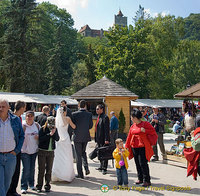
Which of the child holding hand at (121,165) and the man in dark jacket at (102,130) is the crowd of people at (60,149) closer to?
the child holding hand at (121,165)

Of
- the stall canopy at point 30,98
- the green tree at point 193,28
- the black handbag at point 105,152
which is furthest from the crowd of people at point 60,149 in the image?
the green tree at point 193,28

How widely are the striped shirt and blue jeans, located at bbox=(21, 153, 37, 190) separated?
1371mm

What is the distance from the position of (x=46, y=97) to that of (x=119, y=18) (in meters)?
113

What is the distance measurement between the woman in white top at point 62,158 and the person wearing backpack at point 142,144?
1.62m

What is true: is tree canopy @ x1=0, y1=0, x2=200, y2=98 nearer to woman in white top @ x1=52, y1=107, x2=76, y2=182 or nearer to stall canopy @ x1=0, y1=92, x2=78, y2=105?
stall canopy @ x1=0, y1=92, x2=78, y2=105

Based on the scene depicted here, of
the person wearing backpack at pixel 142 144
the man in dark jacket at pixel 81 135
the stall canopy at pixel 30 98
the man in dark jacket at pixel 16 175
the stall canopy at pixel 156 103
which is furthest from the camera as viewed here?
the stall canopy at pixel 156 103

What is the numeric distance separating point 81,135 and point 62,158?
87 centimetres

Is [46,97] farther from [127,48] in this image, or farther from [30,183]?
[30,183]

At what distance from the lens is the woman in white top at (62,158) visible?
20.2 feet

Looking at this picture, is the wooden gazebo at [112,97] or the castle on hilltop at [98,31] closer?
the wooden gazebo at [112,97]

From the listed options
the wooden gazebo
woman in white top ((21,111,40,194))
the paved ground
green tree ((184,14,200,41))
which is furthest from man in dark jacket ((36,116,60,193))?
green tree ((184,14,200,41))

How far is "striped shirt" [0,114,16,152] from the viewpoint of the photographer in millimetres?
4211

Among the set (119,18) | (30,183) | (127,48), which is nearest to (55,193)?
(30,183)

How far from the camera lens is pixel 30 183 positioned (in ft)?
18.7
